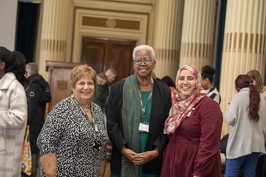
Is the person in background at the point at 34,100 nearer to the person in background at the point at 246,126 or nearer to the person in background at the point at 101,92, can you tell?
the person in background at the point at 101,92

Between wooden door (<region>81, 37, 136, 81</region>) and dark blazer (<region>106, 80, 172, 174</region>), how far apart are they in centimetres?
1190

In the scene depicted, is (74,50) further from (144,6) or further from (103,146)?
(103,146)

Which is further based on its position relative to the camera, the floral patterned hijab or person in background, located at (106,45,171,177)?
person in background, located at (106,45,171,177)

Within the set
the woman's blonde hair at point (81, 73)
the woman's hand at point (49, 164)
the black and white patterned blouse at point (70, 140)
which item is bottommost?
the woman's hand at point (49, 164)

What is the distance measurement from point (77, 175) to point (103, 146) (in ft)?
0.97

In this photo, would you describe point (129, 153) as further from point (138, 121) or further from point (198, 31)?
point (198, 31)

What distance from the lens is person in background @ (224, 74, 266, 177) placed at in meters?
5.99

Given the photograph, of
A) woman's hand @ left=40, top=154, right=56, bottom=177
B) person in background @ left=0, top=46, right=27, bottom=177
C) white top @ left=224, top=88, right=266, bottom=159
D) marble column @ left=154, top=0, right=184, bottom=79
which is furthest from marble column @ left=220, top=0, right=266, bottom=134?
woman's hand @ left=40, top=154, right=56, bottom=177

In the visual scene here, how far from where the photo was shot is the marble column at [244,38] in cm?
859

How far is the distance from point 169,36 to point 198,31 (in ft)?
6.83

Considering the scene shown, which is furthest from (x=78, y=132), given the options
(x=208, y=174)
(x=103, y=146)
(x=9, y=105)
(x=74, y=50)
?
(x=74, y=50)

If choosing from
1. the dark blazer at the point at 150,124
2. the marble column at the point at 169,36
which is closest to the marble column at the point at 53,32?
the marble column at the point at 169,36

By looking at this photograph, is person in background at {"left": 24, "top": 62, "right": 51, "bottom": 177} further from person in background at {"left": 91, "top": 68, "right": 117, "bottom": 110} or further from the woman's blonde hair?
the woman's blonde hair

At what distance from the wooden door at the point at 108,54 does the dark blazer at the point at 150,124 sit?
11.9m
